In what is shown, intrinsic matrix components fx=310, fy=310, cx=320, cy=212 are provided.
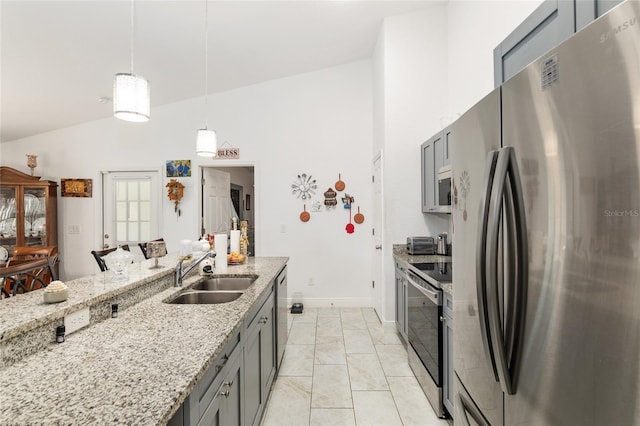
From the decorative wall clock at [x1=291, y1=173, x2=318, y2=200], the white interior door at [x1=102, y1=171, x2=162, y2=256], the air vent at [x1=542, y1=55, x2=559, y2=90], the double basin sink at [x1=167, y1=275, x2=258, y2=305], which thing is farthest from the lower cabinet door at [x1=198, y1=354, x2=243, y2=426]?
the white interior door at [x1=102, y1=171, x2=162, y2=256]

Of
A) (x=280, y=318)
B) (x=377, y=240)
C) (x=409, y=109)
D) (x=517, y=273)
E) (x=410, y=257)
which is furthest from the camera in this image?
(x=377, y=240)

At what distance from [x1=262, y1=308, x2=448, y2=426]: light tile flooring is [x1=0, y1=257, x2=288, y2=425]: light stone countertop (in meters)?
1.22

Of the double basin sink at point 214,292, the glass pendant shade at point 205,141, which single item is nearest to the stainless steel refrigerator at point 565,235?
the double basin sink at point 214,292

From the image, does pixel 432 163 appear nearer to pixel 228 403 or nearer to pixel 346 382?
pixel 346 382

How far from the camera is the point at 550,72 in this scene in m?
0.78

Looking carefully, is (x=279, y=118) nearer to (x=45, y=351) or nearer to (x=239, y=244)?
(x=239, y=244)

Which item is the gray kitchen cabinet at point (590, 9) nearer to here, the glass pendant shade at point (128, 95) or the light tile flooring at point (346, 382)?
the glass pendant shade at point (128, 95)

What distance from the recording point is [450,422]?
2064mm

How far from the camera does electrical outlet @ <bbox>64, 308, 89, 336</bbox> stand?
1.27m

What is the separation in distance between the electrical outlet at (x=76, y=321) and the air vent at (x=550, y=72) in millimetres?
1839

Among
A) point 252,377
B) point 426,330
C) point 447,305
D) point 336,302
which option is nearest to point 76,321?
point 252,377

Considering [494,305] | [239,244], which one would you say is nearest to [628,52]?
[494,305]

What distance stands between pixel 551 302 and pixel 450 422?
1778mm

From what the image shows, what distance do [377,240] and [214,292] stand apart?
264 centimetres
